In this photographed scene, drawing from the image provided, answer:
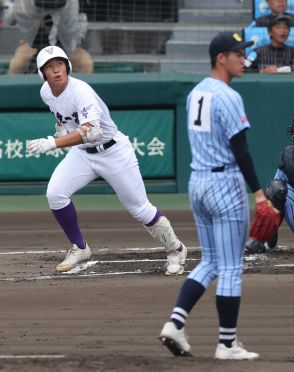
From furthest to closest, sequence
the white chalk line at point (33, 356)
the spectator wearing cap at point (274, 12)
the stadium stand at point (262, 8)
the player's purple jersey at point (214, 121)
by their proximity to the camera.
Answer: the stadium stand at point (262, 8)
the spectator wearing cap at point (274, 12)
the white chalk line at point (33, 356)
the player's purple jersey at point (214, 121)

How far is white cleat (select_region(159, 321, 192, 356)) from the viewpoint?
619 centimetres

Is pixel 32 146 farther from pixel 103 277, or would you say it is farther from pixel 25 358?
pixel 25 358

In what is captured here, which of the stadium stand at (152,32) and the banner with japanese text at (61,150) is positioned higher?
the stadium stand at (152,32)

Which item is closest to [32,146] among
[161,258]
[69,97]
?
[69,97]

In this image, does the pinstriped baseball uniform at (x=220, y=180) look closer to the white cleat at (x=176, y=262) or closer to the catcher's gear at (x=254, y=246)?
the white cleat at (x=176, y=262)

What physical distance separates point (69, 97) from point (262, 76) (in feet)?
20.0

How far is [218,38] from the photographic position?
20.3 feet

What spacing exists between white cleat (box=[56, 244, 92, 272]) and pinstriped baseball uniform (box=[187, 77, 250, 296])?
133 inches

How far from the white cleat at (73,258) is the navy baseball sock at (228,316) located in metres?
3.39

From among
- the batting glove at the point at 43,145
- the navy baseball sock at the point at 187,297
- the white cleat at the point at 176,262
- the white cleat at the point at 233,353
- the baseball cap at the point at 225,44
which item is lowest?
the white cleat at the point at 176,262

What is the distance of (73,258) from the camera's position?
9500 mm

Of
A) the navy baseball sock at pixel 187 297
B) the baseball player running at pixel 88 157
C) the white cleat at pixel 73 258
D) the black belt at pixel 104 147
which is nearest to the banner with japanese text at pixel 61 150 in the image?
the white cleat at pixel 73 258

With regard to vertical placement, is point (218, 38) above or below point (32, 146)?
above

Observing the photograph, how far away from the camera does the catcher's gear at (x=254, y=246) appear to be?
1005 cm
